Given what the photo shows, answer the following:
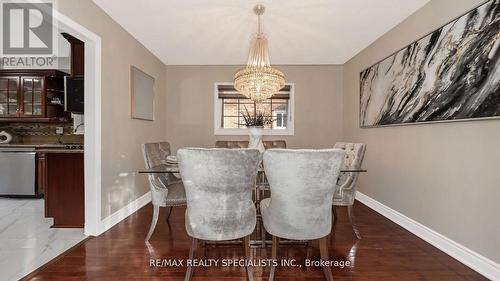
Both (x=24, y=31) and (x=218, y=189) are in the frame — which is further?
(x=24, y=31)

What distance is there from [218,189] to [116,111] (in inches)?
81.7

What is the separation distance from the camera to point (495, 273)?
1.72 metres

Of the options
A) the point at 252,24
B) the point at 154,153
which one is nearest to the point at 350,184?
the point at 154,153

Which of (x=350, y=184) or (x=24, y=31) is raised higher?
(x=24, y=31)

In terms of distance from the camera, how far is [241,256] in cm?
208

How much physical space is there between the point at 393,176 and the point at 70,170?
3942mm

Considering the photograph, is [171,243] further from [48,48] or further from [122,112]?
[48,48]

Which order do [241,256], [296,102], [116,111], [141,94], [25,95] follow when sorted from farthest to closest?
[296,102]
[25,95]
[141,94]
[116,111]
[241,256]

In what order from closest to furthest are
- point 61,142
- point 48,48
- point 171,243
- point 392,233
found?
point 171,243, point 392,233, point 48,48, point 61,142

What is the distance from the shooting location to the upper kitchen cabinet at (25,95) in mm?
4027

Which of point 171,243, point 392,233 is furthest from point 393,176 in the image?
point 171,243

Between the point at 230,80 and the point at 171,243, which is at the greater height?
the point at 230,80

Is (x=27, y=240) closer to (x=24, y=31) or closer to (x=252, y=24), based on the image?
(x=24, y=31)

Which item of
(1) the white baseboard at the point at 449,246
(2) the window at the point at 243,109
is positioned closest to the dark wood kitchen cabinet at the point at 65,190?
(2) the window at the point at 243,109
